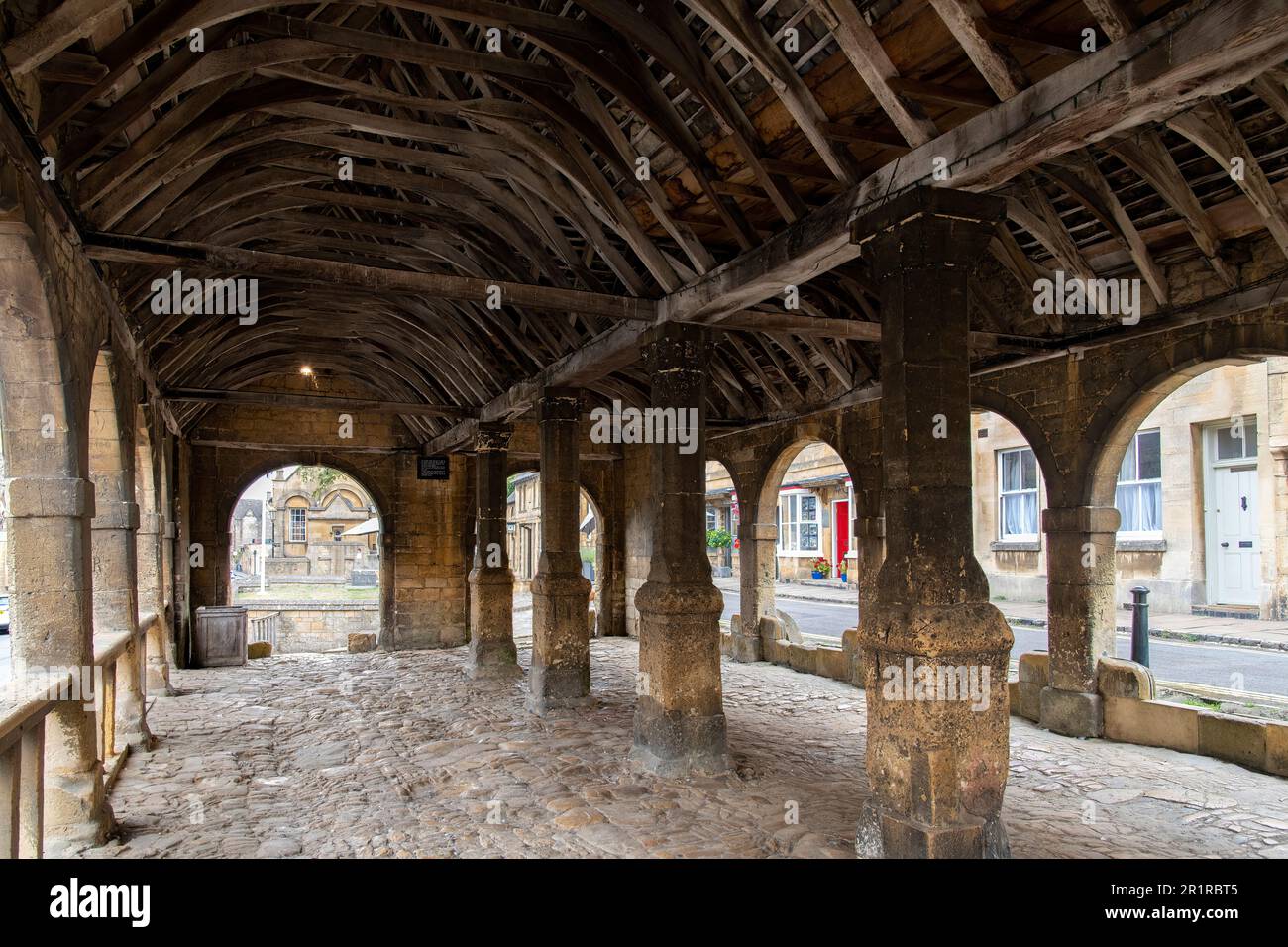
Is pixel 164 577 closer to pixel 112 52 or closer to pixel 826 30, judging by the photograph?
pixel 112 52

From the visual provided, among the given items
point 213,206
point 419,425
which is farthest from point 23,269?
point 419,425

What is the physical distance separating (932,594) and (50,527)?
14.4ft

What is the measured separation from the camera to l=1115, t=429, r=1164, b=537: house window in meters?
13.5

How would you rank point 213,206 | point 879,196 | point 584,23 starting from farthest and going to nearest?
point 213,206 → point 584,23 → point 879,196

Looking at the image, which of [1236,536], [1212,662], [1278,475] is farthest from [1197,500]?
[1212,662]

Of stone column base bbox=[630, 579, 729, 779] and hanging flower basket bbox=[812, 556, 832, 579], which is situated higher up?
stone column base bbox=[630, 579, 729, 779]

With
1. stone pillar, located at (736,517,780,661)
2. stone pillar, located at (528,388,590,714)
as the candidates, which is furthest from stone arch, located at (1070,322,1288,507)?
stone pillar, located at (736,517,780,661)

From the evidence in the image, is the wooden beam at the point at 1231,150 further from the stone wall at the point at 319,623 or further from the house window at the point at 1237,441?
the stone wall at the point at 319,623

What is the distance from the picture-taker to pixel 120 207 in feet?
15.5

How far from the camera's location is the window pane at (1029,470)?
15.2 m

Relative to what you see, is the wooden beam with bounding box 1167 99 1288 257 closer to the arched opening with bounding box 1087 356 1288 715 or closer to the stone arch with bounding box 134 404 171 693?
the arched opening with bounding box 1087 356 1288 715

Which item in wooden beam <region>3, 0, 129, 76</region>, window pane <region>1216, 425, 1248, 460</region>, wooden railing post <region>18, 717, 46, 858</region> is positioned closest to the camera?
wooden beam <region>3, 0, 129, 76</region>

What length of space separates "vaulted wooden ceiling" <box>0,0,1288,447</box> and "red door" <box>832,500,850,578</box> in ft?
51.9

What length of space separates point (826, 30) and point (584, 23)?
131 cm
